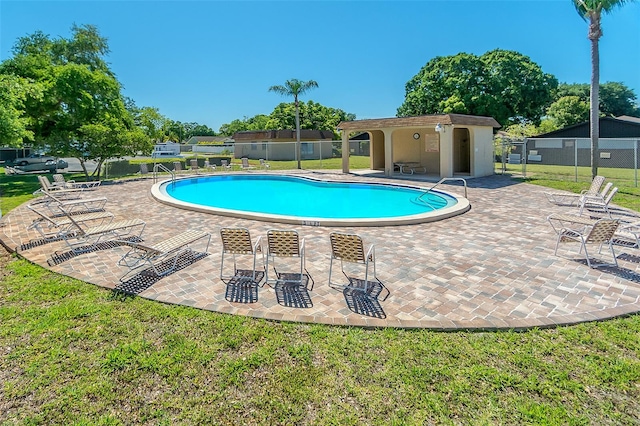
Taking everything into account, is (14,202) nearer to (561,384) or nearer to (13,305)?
(13,305)

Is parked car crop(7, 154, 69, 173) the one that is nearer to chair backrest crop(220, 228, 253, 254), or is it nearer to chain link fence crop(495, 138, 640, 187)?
chair backrest crop(220, 228, 253, 254)

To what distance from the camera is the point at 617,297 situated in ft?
14.7

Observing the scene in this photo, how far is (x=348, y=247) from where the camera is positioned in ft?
16.1

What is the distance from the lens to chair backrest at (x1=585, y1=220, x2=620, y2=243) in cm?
535

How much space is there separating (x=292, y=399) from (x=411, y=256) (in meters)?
3.89

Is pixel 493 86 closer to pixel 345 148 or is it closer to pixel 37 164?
pixel 345 148

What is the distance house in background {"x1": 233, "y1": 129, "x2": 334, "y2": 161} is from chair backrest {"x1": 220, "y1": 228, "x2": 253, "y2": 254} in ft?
104

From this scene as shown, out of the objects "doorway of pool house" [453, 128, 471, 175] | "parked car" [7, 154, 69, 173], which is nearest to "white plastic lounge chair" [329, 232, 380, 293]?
"doorway of pool house" [453, 128, 471, 175]


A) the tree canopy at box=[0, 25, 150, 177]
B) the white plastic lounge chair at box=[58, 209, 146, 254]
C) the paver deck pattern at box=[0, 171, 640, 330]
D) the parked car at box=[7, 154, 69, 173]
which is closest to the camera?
the paver deck pattern at box=[0, 171, 640, 330]

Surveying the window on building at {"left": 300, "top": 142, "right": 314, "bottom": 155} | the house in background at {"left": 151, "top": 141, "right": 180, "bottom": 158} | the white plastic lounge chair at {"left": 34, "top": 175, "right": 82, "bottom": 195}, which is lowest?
the white plastic lounge chair at {"left": 34, "top": 175, "right": 82, "bottom": 195}

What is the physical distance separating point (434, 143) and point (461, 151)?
181 centimetres

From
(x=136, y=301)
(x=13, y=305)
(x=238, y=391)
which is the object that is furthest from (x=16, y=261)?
A: (x=238, y=391)

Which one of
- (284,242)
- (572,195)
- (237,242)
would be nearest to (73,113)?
(237,242)

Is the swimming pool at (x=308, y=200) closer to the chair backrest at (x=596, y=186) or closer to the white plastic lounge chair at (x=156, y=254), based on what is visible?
the white plastic lounge chair at (x=156, y=254)
